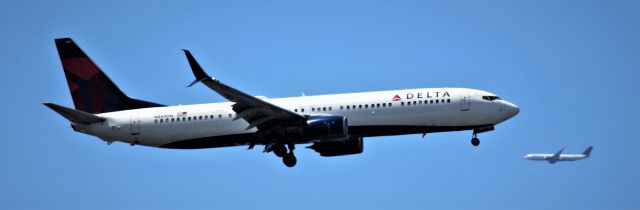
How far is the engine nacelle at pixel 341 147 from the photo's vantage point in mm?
52125

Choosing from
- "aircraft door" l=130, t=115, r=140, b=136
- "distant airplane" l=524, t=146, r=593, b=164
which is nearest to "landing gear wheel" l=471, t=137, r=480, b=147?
"aircraft door" l=130, t=115, r=140, b=136

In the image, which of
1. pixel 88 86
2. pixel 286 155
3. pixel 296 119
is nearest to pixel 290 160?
pixel 286 155

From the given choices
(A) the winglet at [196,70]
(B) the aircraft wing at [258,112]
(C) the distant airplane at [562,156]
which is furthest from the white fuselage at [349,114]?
(C) the distant airplane at [562,156]

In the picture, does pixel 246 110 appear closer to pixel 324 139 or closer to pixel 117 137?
pixel 324 139

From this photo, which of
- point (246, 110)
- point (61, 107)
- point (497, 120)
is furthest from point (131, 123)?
point (497, 120)

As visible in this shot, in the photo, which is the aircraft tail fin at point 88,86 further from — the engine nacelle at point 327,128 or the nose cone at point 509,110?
the nose cone at point 509,110

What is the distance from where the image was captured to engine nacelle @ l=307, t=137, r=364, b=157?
171 ft

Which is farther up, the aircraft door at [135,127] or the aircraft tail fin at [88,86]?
the aircraft tail fin at [88,86]

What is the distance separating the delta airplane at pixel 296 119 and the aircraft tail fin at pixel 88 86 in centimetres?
86

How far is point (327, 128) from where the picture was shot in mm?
46312

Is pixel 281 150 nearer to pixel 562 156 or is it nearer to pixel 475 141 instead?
pixel 475 141

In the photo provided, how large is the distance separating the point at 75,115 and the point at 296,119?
12318mm

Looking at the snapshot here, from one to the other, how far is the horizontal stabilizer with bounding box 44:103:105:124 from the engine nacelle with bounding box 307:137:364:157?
12.4 metres

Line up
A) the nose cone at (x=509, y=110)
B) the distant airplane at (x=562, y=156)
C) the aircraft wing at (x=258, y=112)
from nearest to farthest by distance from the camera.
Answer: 1. the aircraft wing at (x=258, y=112)
2. the nose cone at (x=509, y=110)
3. the distant airplane at (x=562, y=156)
